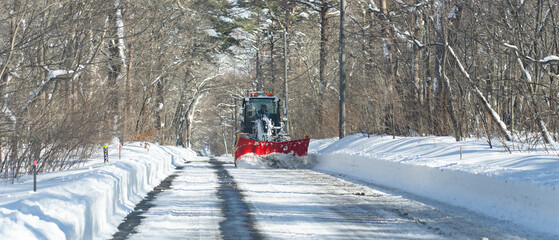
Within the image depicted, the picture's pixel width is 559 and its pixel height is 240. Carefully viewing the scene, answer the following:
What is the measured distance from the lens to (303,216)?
31.5 ft

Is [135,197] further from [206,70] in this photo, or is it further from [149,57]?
[206,70]

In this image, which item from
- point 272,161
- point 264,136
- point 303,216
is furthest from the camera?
point 264,136

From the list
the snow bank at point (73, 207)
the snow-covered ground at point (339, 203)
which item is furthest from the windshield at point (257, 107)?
the snow bank at point (73, 207)

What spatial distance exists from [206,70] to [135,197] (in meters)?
42.1

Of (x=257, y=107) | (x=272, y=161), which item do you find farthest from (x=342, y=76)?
(x=272, y=161)

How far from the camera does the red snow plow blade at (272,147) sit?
2309 cm

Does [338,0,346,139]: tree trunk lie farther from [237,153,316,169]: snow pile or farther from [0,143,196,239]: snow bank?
Result: [0,143,196,239]: snow bank

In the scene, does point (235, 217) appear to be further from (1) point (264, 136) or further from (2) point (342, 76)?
(2) point (342, 76)

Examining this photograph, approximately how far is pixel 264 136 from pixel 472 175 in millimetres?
14110

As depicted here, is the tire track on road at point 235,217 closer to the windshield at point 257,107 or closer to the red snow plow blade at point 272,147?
the red snow plow blade at point 272,147

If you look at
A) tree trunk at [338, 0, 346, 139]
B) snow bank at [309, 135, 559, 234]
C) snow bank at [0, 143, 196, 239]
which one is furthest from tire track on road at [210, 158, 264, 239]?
tree trunk at [338, 0, 346, 139]

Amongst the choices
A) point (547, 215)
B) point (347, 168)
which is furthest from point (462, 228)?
point (347, 168)

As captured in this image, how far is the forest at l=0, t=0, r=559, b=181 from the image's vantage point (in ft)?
47.4

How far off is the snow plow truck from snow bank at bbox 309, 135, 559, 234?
3.67 m
